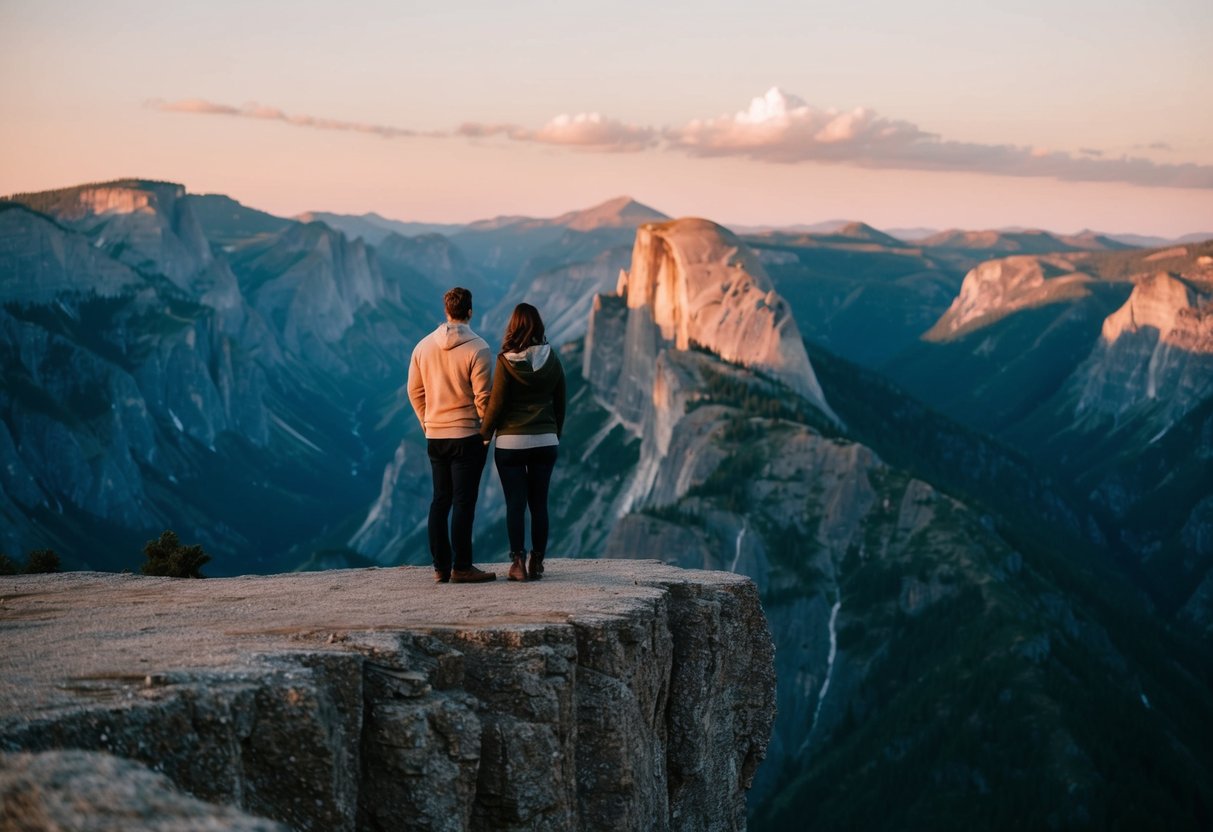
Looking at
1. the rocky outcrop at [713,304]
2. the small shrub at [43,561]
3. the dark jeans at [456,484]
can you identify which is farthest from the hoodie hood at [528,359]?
the rocky outcrop at [713,304]

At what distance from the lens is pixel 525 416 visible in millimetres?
21578

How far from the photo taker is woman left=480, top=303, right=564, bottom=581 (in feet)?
70.0

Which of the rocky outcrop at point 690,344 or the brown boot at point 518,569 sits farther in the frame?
the rocky outcrop at point 690,344

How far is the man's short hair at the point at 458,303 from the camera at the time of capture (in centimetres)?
2116

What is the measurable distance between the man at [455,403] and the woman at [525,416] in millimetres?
225

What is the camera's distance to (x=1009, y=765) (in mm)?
101062

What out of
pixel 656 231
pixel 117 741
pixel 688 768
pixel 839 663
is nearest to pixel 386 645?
pixel 117 741

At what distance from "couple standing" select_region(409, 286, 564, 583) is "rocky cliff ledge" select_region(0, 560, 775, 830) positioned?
1141mm

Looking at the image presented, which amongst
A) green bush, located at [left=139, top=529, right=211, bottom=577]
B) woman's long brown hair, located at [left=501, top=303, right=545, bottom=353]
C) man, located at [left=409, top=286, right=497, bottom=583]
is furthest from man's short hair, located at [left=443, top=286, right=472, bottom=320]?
green bush, located at [left=139, top=529, right=211, bottom=577]

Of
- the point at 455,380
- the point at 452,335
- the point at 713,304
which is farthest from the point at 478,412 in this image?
the point at 713,304

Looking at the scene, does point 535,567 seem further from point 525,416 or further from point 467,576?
point 525,416

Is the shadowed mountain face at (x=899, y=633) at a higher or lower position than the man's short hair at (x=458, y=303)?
lower

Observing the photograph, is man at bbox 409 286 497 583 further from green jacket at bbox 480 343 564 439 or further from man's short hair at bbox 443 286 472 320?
green jacket at bbox 480 343 564 439

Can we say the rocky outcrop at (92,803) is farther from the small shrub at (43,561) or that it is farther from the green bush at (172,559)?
the small shrub at (43,561)
